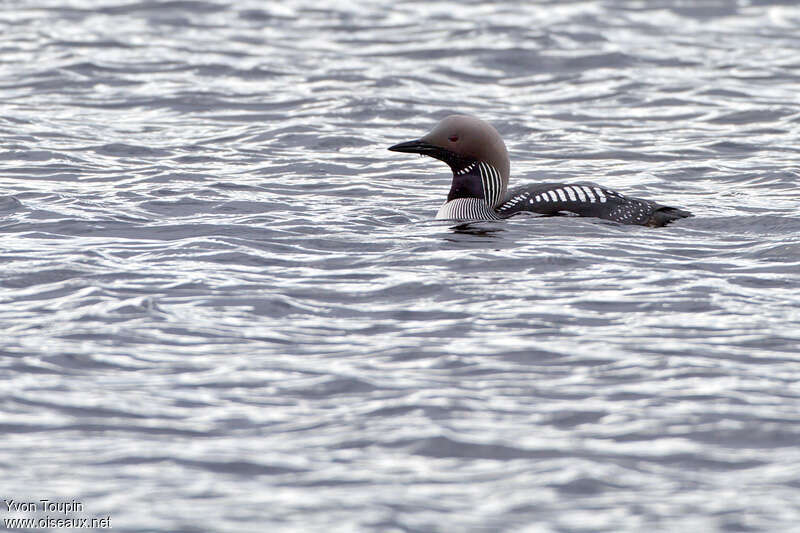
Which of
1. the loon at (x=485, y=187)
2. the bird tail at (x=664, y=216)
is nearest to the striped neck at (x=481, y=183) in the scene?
the loon at (x=485, y=187)

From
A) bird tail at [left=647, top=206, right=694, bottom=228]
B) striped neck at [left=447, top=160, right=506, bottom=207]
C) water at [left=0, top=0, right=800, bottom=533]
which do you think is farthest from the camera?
striped neck at [left=447, top=160, right=506, bottom=207]

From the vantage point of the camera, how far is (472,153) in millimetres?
10164

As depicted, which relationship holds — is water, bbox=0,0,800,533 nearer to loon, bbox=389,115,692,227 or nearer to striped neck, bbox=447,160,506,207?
loon, bbox=389,115,692,227

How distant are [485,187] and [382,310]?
8.60 feet

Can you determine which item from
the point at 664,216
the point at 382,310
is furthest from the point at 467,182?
the point at 382,310

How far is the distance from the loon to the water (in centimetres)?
17

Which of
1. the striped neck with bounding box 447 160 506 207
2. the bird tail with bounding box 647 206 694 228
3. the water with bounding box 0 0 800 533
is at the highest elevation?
the striped neck with bounding box 447 160 506 207

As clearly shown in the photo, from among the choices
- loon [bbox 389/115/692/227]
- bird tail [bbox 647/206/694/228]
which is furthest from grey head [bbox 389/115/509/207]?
bird tail [bbox 647/206/694/228]

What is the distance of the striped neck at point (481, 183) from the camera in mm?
10102

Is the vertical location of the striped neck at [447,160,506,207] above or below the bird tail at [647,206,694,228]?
above

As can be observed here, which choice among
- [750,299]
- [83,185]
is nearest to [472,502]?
[750,299]

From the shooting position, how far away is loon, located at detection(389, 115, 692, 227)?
9.80 m

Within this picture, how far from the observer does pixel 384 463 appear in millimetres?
5672

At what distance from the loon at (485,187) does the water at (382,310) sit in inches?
6.8
